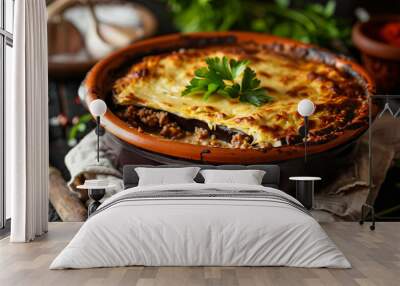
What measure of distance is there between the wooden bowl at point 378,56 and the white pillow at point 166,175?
2.15 m

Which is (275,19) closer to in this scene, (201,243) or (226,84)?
(226,84)

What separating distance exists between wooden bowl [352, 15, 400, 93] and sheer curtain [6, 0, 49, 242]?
311 centimetres

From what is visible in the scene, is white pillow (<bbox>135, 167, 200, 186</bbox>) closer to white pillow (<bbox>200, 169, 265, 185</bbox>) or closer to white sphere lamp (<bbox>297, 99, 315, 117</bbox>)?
white pillow (<bbox>200, 169, 265, 185</bbox>)

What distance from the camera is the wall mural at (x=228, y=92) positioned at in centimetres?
553

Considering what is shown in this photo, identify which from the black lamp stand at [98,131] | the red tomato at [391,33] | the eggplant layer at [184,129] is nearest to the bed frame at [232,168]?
the eggplant layer at [184,129]

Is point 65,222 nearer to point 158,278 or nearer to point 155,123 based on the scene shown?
point 155,123

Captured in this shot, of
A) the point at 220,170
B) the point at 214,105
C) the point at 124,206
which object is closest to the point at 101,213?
the point at 124,206

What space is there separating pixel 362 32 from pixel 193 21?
172 centimetres

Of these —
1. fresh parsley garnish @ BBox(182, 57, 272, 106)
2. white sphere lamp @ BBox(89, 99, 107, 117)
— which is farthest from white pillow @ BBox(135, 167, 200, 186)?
fresh parsley garnish @ BBox(182, 57, 272, 106)

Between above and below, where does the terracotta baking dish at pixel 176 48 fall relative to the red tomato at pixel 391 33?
below

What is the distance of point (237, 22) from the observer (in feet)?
21.4

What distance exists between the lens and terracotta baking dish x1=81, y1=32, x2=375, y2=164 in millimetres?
5398

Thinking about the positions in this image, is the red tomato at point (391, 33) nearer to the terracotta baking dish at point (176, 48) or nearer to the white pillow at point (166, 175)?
the terracotta baking dish at point (176, 48)

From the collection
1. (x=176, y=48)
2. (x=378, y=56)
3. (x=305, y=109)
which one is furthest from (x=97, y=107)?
(x=378, y=56)
